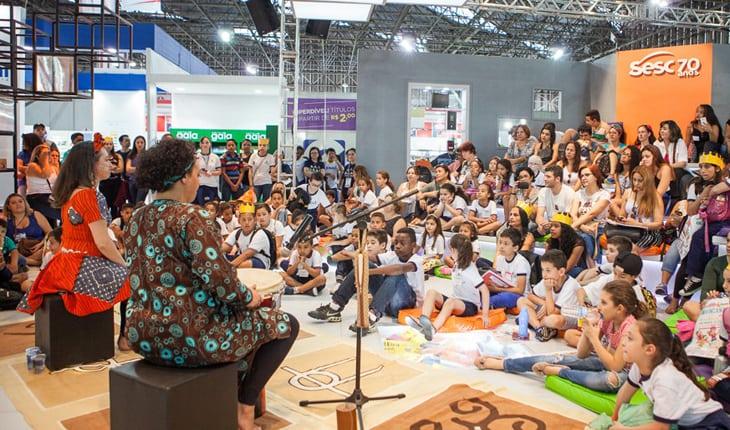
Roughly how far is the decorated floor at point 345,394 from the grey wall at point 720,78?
26.1 feet

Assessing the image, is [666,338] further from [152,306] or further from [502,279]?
[502,279]

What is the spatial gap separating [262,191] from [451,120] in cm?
406

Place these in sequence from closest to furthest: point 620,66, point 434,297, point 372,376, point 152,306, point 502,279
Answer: point 152,306
point 372,376
point 434,297
point 502,279
point 620,66

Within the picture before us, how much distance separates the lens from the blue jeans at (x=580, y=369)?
359cm

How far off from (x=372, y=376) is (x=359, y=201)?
6089 millimetres

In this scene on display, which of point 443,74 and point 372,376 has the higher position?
point 443,74

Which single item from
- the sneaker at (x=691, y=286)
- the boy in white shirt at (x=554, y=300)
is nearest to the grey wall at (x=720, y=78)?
the sneaker at (x=691, y=286)

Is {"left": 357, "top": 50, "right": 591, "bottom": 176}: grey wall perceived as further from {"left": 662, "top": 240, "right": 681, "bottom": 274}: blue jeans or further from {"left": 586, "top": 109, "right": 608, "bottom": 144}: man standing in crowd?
{"left": 662, "top": 240, "right": 681, "bottom": 274}: blue jeans

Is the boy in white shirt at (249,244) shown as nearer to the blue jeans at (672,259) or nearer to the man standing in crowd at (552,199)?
the man standing in crowd at (552,199)

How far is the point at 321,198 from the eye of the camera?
34.1 ft

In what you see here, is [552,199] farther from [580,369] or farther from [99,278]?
[99,278]

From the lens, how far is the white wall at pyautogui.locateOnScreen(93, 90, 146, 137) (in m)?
14.8

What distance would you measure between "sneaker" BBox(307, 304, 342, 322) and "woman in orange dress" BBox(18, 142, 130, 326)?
1857mm

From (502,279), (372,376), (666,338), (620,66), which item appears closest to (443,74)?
(620,66)
